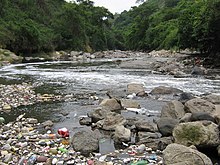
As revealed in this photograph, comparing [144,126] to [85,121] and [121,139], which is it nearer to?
[121,139]

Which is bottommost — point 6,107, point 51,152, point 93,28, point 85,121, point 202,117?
point 6,107

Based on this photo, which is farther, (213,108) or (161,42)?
(161,42)

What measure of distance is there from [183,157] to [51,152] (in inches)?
128

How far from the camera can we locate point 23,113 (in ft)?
37.7

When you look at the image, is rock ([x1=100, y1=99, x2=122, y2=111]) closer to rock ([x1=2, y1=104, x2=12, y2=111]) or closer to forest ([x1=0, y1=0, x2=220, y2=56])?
rock ([x1=2, y1=104, x2=12, y2=111])

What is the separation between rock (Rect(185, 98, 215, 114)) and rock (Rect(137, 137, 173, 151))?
221cm

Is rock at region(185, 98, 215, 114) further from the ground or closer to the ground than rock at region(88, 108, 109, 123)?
further from the ground

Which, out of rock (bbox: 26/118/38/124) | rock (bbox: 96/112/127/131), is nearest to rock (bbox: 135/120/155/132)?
rock (bbox: 96/112/127/131)

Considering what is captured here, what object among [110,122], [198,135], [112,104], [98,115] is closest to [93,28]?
[112,104]

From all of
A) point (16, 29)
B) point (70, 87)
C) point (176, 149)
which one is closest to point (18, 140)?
point (176, 149)

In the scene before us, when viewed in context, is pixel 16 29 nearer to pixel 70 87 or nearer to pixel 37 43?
pixel 37 43

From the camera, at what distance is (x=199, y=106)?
985cm

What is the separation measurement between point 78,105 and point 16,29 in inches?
1522

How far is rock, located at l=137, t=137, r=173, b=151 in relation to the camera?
7.63 m
